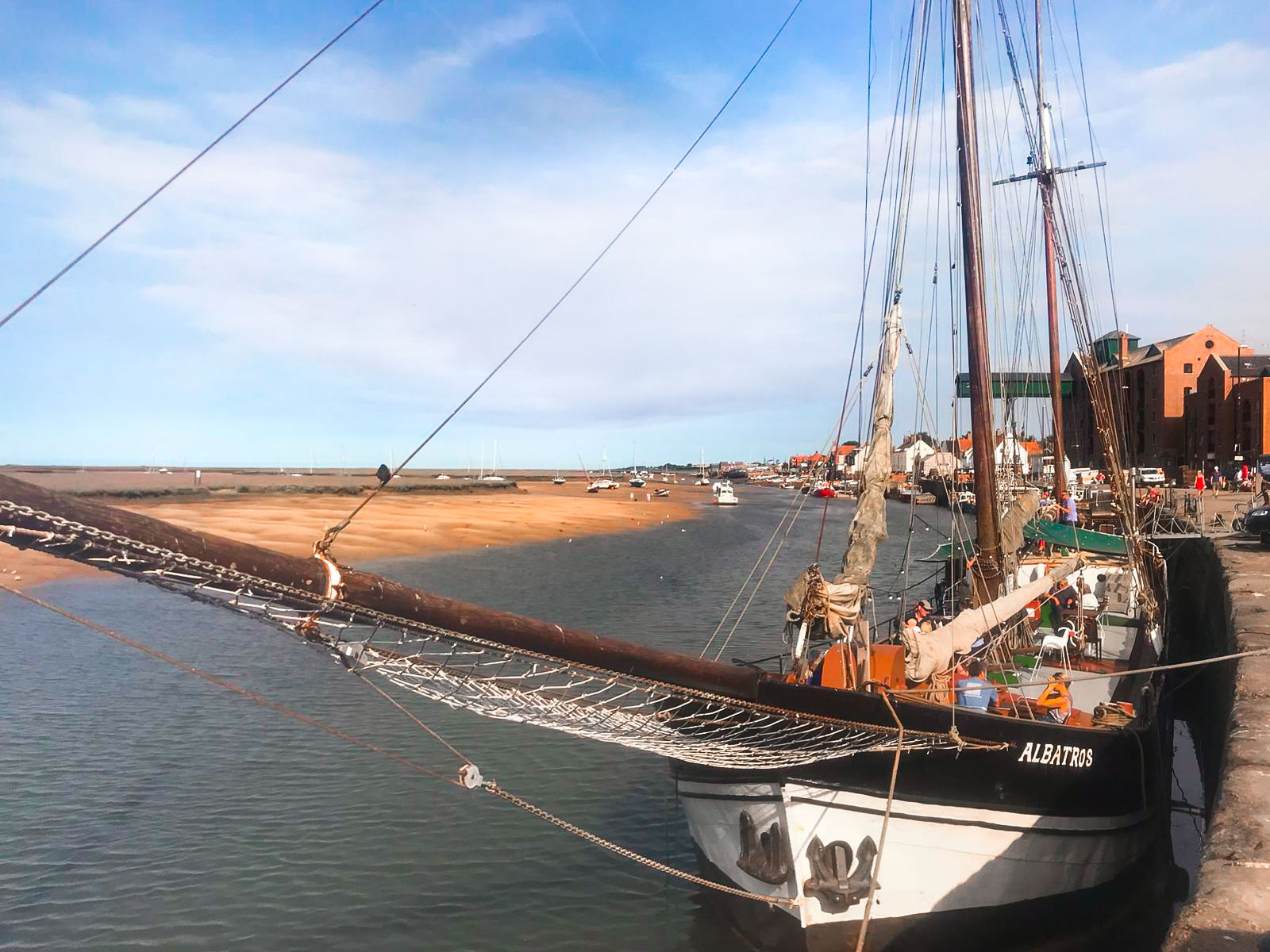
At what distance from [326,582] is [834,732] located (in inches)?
189

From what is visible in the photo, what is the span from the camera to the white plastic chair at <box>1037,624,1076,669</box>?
12.4 metres

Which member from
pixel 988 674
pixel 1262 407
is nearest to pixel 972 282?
pixel 988 674

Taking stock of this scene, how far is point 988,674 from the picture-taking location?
1177 cm

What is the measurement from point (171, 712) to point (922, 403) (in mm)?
15558

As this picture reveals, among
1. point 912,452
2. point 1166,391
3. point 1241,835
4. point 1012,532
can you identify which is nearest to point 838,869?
point 1241,835

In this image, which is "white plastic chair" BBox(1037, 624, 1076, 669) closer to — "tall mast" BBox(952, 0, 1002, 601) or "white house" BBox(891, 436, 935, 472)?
"tall mast" BBox(952, 0, 1002, 601)

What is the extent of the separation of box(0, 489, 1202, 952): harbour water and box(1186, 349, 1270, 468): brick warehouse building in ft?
182

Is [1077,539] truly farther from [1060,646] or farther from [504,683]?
[504,683]

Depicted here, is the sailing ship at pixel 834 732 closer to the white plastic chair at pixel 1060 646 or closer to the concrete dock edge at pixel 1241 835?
the concrete dock edge at pixel 1241 835

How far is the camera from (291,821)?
41.5 ft

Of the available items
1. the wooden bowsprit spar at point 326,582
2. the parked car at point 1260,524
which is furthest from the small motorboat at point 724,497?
the wooden bowsprit spar at point 326,582

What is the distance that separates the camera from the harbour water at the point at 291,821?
32.8 feet

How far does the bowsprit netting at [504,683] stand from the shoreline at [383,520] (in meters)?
21.8

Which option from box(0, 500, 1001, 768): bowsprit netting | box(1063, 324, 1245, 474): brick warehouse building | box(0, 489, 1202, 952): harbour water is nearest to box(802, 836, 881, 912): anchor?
box(0, 500, 1001, 768): bowsprit netting
